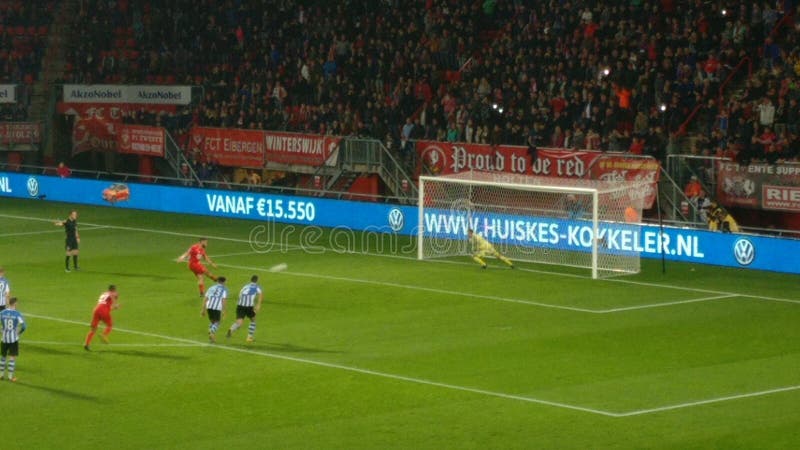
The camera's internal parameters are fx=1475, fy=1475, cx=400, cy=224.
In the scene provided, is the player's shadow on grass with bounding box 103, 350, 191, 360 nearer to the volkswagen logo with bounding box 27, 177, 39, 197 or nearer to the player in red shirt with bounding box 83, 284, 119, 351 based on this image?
the player in red shirt with bounding box 83, 284, 119, 351

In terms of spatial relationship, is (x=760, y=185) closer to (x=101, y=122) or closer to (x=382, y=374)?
(x=382, y=374)

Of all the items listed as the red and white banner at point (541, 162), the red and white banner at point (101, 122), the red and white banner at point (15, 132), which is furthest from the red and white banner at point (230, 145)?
the red and white banner at point (15, 132)

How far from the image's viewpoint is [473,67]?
164 feet

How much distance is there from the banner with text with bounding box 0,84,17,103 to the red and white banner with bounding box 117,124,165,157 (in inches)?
194

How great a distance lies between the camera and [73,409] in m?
23.6

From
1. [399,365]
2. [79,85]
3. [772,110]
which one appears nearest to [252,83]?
[79,85]

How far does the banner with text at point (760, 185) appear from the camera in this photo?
1550 inches

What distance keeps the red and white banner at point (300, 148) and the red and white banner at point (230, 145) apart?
53 cm

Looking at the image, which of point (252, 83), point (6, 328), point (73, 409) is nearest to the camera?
point (73, 409)

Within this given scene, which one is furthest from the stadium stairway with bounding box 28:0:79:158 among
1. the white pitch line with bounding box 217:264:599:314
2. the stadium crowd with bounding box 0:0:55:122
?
the white pitch line with bounding box 217:264:599:314

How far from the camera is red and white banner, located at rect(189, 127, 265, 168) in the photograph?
176 feet

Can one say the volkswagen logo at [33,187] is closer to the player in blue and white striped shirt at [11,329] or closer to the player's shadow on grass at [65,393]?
the player in blue and white striped shirt at [11,329]

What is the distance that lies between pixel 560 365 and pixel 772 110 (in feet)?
55.8

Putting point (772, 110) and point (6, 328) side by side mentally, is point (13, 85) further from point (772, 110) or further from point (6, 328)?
point (6, 328)
